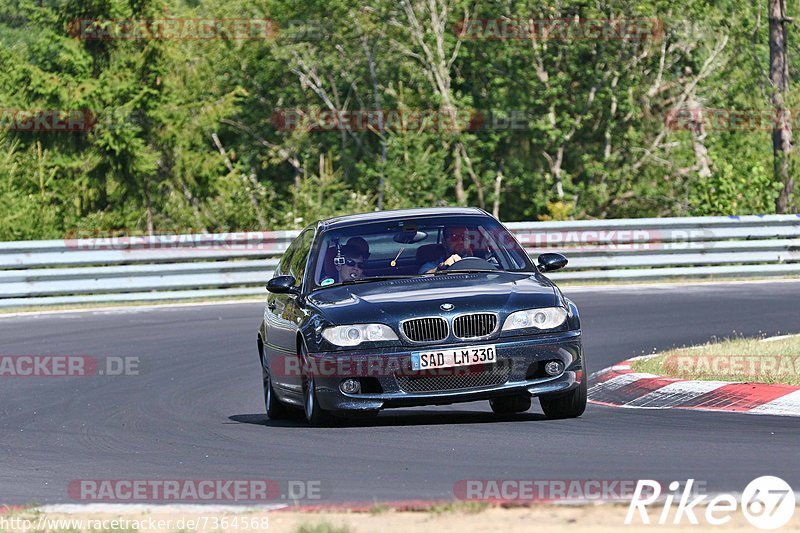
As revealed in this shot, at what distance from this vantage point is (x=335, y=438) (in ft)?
31.6

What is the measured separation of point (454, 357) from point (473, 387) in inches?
9.2

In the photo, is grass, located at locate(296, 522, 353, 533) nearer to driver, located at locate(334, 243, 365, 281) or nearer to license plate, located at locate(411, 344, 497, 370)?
license plate, located at locate(411, 344, 497, 370)

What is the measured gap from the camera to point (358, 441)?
9.41m

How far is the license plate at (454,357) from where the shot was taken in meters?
9.68

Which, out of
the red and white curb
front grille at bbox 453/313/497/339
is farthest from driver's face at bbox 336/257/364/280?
the red and white curb

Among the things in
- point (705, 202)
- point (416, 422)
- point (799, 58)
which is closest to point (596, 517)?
point (416, 422)

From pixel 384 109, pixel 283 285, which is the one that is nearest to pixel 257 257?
pixel 283 285

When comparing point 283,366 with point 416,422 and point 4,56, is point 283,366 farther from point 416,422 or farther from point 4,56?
point 4,56

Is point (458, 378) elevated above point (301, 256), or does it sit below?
below

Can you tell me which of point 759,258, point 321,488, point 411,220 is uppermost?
point 411,220

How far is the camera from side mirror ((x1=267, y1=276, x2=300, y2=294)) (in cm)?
1116

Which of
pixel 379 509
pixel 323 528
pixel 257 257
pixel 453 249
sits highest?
pixel 453 249

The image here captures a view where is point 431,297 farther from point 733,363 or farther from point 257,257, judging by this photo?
point 257,257

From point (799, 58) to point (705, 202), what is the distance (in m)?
19.6
